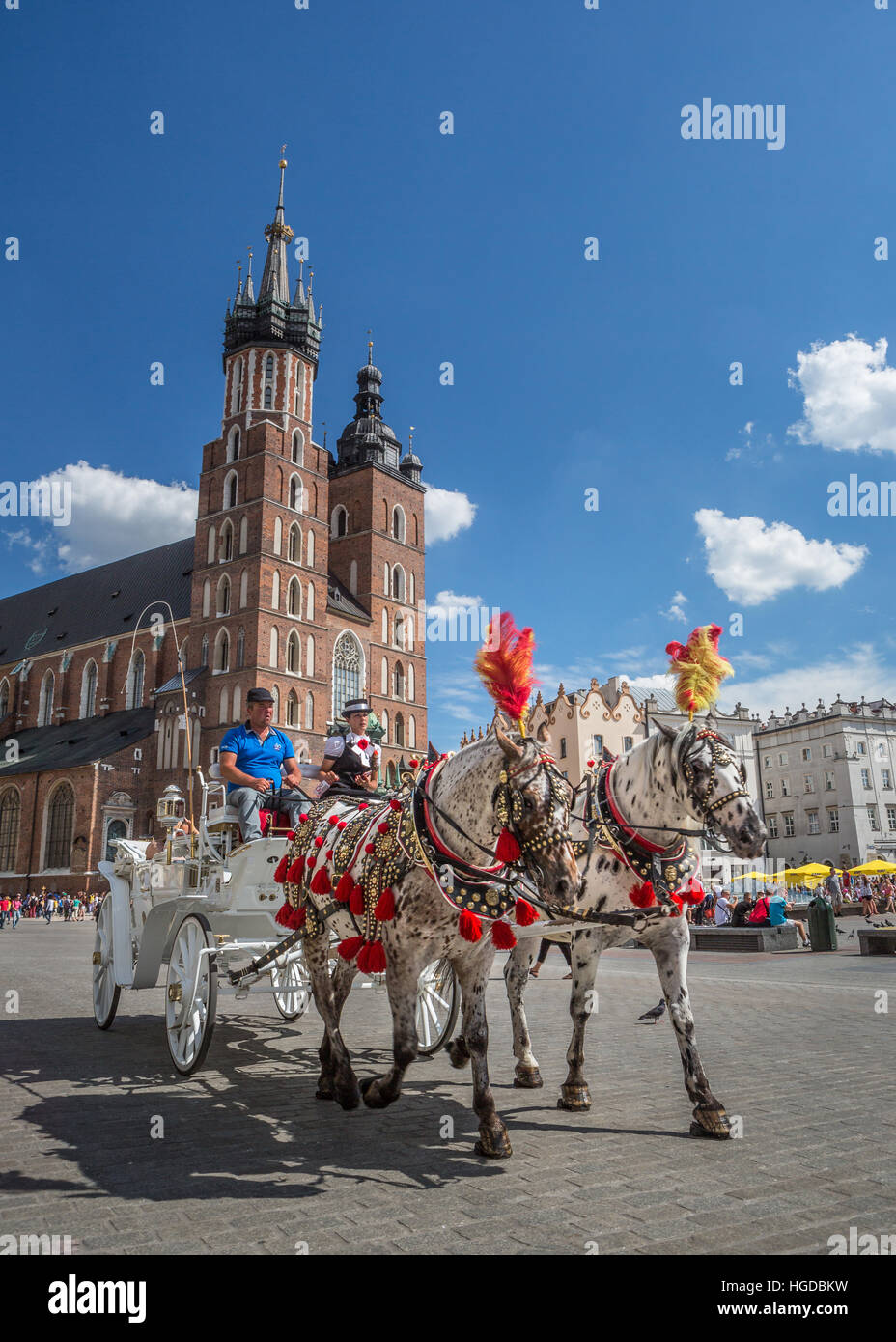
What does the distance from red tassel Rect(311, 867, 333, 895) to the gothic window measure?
2179 inches

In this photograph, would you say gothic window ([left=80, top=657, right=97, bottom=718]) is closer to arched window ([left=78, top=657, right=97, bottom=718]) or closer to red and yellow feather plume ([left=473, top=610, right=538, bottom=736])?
arched window ([left=78, top=657, right=97, bottom=718])

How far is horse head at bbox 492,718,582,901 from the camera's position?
12.7ft

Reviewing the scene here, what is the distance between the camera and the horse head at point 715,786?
14.9ft

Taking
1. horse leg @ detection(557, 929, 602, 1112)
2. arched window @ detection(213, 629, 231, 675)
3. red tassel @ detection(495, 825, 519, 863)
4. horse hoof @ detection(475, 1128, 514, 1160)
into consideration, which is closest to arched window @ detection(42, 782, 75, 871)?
arched window @ detection(213, 629, 231, 675)

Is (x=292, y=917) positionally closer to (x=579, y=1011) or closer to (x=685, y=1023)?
(x=579, y=1011)

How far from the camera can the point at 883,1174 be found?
12.5 ft

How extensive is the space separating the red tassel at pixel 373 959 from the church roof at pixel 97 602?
50.4m

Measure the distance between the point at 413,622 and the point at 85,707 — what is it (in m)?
21.8

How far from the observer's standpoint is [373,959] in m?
4.37

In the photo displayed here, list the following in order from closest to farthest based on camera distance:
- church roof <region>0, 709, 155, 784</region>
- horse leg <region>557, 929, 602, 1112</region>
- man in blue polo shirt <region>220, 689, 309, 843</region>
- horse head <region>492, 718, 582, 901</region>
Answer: horse head <region>492, 718, 582, 901</region> < horse leg <region>557, 929, 602, 1112</region> < man in blue polo shirt <region>220, 689, 309, 843</region> < church roof <region>0, 709, 155, 784</region>

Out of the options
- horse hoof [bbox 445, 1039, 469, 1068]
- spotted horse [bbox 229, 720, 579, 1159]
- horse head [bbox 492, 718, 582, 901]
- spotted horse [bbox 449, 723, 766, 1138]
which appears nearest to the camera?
horse head [bbox 492, 718, 582, 901]

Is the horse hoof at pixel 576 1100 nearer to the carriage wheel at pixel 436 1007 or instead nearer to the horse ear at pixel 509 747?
the carriage wheel at pixel 436 1007

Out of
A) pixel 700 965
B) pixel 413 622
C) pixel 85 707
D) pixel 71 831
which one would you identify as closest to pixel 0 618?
pixel 85 707
